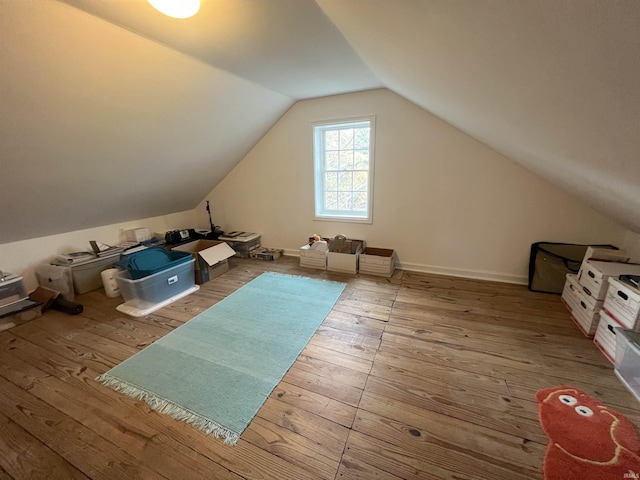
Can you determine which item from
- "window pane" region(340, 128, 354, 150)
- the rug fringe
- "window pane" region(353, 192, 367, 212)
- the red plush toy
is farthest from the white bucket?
the red plush toy

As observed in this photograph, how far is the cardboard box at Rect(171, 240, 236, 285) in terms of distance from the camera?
2949mm

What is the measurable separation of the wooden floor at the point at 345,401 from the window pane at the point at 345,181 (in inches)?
69.0

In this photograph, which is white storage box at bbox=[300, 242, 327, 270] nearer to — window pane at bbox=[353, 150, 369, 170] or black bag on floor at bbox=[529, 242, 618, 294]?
window pane at bbox=[353, 150, 369, 170]

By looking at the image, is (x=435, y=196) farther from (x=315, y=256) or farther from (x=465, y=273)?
(x=315, y=256)

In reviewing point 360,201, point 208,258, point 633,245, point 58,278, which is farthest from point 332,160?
point 58,278

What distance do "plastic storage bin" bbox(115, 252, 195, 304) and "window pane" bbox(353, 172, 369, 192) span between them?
2.21 m

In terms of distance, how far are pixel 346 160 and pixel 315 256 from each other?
53.4 inches

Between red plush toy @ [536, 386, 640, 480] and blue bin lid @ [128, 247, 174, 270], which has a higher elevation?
blue bin lid @ [128, 247, 174, 270]

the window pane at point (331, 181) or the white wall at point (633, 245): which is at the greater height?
the window pane at point (331, 181)

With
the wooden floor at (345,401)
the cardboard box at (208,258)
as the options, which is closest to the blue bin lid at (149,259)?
the cardboard box at (208,258)

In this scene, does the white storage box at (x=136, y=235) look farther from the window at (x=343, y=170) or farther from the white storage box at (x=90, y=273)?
the window at (x=343, y=170)

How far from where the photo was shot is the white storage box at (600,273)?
1815 millimetres

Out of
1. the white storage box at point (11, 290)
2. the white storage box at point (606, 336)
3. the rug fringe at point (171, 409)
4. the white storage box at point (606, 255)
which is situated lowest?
the rug fringe at point (171, 409)

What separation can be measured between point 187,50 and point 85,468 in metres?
2.54
